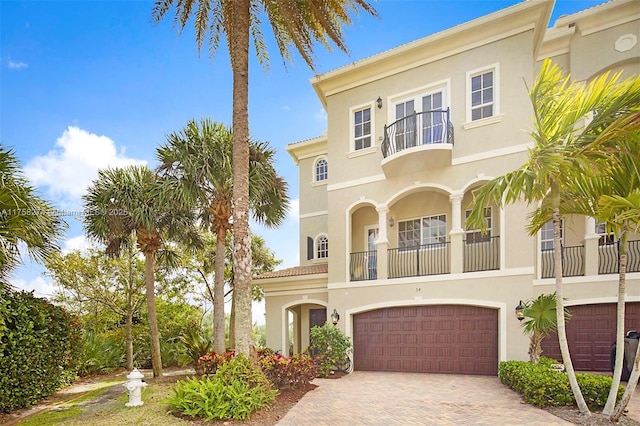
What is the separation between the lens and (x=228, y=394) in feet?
25.4

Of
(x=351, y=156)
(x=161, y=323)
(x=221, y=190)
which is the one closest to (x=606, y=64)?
(x=351, y=156)

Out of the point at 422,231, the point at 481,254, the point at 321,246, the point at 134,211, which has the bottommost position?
the point at 481,254

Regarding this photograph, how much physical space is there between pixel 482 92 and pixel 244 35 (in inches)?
293

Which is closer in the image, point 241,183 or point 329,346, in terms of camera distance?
point 241,183

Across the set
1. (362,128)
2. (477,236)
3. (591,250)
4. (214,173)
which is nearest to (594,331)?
(591,250)

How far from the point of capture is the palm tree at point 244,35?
373 inches

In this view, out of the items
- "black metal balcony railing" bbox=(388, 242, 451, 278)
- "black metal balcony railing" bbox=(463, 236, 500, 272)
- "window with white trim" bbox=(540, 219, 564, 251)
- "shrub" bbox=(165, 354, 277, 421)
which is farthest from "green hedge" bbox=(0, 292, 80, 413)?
"window with white trim" bbox=(540, 219, 564, 251)

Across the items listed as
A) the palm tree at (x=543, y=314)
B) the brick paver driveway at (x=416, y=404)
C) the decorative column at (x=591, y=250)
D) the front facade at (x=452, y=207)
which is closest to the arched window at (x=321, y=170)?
the front facade at (x=452, y=207)

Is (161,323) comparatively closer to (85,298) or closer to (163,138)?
(85,298)

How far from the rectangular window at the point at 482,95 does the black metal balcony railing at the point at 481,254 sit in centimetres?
386

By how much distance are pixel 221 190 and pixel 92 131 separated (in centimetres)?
702

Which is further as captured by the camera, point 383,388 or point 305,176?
point 305,176

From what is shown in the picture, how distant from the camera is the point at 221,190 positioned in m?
13.0

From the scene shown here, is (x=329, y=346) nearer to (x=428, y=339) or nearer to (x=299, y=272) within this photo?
(x=428, y=339)
